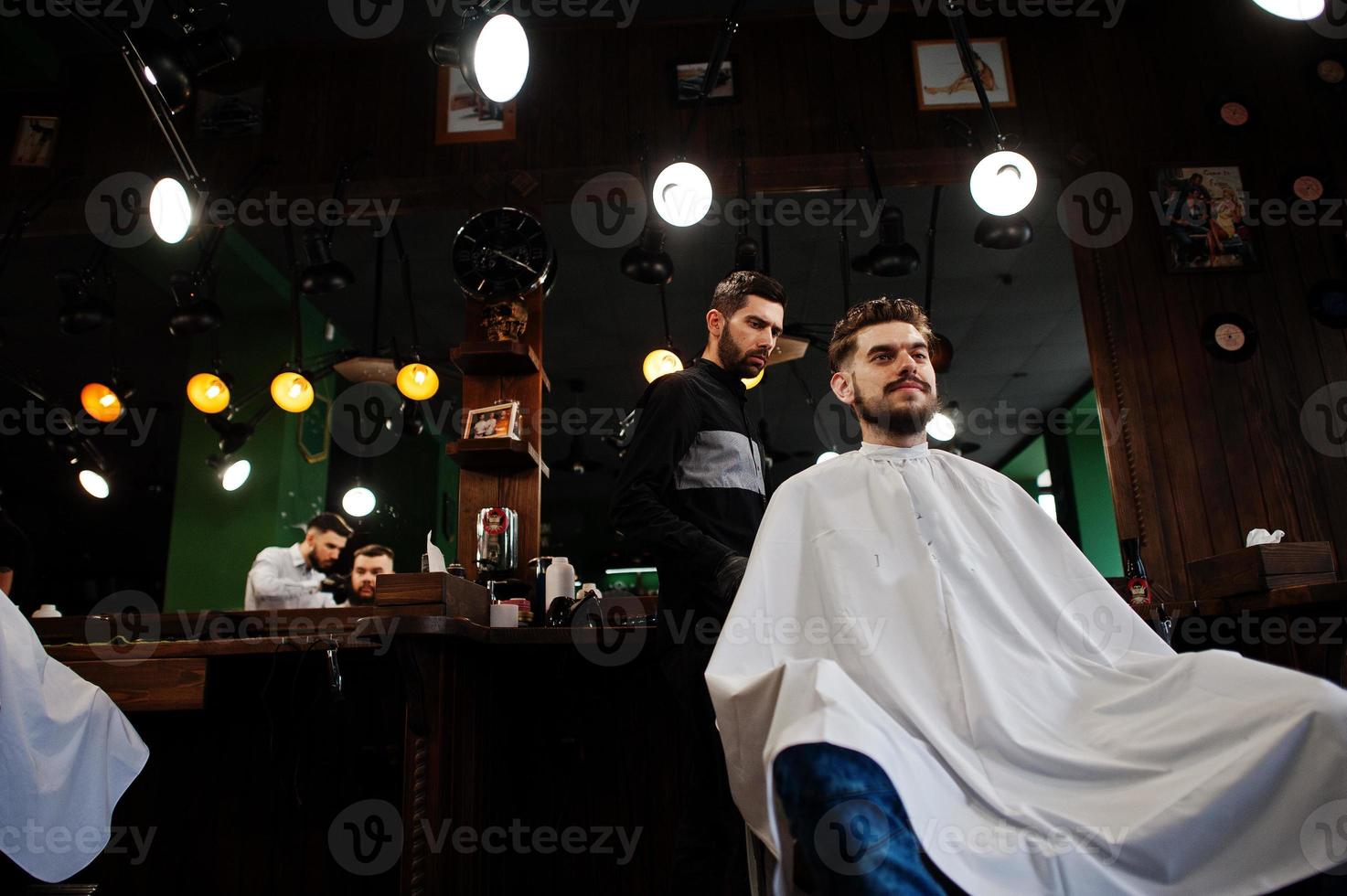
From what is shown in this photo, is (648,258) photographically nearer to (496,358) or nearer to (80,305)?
(496,358)

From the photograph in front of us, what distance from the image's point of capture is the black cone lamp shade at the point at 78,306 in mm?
4746

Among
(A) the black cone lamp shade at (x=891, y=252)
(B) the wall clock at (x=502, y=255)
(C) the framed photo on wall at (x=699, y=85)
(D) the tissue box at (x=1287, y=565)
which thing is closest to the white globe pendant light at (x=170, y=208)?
(B) the wall clock at (x=502, y=255)

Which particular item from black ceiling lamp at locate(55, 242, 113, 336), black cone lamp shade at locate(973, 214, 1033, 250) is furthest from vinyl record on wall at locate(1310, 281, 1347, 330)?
black ceiling lamp at locate(55, 242, 113, 336)

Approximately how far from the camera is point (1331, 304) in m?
4.08

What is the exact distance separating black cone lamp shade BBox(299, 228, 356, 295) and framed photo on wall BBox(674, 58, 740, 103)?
1870 mm

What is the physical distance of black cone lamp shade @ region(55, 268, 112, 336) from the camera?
15.6 ft

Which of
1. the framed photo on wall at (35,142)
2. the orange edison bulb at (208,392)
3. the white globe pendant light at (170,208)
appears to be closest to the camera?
the white globe pendant light at (170,208)

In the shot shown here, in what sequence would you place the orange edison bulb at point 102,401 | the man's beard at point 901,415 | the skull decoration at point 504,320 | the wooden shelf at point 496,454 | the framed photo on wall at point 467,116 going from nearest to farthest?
1. the man's beard at point 901,415
2. the wooden shelf at point 496,454
3. the skull decoration at point 504,320
4. the framed photo on wall at point 467,116
5. the orange edison bulb at point 102,401

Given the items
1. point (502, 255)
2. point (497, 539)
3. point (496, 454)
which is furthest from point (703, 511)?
point (502, 255)

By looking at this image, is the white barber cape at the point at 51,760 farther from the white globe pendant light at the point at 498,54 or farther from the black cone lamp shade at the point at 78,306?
the black cone lamp shade at the point at 78,306

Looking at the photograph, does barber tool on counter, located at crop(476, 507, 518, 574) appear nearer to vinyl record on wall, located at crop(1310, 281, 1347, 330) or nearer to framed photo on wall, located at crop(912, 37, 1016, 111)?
framed photo on wall, located at crop(912, 37, 1016, 111)

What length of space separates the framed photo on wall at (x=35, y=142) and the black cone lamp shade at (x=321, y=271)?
4.34 feet

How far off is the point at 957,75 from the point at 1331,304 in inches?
78.2

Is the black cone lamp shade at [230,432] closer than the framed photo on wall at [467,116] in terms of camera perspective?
No
